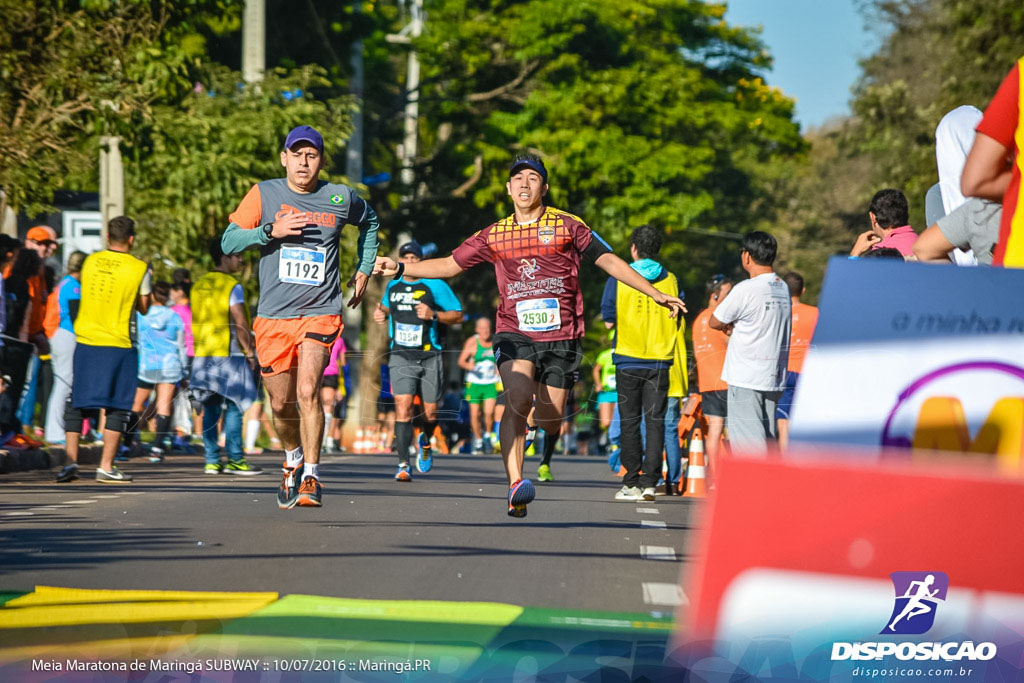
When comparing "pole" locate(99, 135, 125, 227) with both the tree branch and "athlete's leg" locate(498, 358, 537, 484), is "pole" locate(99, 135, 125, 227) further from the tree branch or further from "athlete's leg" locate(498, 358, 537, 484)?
the tree branch

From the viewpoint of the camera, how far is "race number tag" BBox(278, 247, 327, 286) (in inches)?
375

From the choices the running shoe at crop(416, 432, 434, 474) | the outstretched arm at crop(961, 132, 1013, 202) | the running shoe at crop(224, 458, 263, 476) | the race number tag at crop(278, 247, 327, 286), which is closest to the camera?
the outstretched arm at crop(961, 132, 1013, 202)

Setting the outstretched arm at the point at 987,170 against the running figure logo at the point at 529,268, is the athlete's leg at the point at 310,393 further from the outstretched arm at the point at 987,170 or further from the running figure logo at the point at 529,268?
the outstretched arm at the point at 987,170

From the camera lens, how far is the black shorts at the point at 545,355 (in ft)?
29.6

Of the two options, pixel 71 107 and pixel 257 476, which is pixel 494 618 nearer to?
pixel 257 476

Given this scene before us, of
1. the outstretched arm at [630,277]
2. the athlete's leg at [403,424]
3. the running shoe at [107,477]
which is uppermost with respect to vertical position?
the outstretched arm at [630,277]

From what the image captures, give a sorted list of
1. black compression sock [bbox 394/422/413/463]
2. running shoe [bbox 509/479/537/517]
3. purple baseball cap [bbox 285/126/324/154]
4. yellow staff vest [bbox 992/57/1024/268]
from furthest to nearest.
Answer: black compression sock [bbox 394/422/413/463]
purple baseball cap [bbox 285/126/324/154]
running shoe [bbox 509/479/537/517]
yellow staff vest [bbox 992/57/1024/268]

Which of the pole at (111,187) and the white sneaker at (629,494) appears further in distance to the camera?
the pole at (111,187)

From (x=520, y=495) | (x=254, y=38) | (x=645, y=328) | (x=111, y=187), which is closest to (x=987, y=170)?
(x=520, y=495)

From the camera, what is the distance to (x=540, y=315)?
900cm

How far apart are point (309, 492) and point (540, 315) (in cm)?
194

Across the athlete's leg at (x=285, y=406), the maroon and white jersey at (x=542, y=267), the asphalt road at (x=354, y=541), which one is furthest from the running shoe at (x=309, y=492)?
the maroon and white jersey at (x=542, y=267)

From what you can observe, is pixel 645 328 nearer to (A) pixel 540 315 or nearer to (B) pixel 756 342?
(B) pixel 756 342

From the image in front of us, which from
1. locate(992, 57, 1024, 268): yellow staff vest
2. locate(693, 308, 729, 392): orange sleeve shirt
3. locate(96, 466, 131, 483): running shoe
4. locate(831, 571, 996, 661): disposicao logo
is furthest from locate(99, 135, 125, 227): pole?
locate(831, 571, 996, 661): disposicao logo
